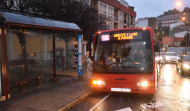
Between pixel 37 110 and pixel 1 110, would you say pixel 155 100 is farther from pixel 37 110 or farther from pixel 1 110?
pixel 1 110

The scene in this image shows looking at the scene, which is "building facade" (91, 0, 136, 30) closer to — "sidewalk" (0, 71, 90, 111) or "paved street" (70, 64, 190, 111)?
"paved street" (70, 64, 190, 111)

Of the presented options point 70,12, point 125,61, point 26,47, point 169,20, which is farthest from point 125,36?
point 169,20

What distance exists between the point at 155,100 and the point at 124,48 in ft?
7.97

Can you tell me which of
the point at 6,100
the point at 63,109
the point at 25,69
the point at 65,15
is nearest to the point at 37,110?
the point at 63,109

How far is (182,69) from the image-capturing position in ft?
44.6

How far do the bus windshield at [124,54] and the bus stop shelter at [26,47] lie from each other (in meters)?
2.79

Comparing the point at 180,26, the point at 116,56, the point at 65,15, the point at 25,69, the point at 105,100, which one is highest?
the point at 180,26

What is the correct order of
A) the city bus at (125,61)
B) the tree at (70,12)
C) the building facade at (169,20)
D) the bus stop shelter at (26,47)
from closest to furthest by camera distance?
the bus stop shelter at (26,47)
the city bus at (125,61)
the tree at (70,12)
the building facade at (169,20)

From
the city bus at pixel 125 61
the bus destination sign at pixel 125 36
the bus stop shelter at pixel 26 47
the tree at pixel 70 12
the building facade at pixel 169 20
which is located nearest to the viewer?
the bus stop shelter at pixel 26 47

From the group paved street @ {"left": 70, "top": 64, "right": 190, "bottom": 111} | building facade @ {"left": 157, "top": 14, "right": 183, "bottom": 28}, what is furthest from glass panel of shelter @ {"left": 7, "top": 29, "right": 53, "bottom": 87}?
building facade @ {"left": 157, "top": 14, "right": 183, "bottom": 28}

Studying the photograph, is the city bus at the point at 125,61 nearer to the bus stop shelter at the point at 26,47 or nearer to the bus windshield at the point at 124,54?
the bus windshield at the point at 124,54

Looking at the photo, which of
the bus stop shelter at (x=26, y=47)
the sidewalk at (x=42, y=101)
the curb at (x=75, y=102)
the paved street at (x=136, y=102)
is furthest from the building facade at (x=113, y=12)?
the sidewalk at (x=42, y=101)

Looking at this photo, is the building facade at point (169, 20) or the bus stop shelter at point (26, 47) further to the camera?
the building facade at point (169, 20)

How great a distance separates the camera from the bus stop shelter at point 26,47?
6.22 meters
